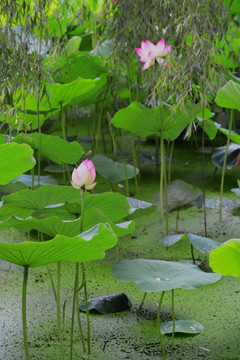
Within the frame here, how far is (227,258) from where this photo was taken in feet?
4.10

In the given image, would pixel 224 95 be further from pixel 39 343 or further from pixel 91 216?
pixel 39 343

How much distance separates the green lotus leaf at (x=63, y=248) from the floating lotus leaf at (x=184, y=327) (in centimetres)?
46

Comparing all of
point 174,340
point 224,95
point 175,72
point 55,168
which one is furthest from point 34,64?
point 55,168

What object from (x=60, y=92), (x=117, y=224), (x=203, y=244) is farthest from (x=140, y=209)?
(x=60, y=92)

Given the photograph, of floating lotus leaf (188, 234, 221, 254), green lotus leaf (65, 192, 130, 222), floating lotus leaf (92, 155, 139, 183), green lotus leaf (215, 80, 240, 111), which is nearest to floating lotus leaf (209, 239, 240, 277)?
green lotus leaf (65, 192, 130, 222)

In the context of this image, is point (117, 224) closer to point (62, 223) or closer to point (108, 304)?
point (62, 223)

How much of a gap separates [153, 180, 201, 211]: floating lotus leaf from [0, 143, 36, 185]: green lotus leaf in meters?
0.83

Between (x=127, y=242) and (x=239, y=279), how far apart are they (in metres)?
0.54

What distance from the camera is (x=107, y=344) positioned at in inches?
58.5

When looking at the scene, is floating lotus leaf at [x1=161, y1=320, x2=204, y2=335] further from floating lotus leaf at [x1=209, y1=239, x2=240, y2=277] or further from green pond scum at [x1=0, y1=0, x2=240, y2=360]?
floating lotus leaf at [x1=209, y1=239, x2=240, y2=277]

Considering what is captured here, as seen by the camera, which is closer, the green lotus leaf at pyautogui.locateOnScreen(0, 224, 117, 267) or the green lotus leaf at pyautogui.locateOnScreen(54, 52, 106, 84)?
the green lotus leaf at pyautogui.locateOnScreen(0, 224, 117, 267)

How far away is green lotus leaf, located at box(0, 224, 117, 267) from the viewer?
3.58ft

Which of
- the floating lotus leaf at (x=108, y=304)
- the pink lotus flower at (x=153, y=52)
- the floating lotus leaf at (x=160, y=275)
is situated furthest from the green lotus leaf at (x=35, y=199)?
the pink lotus flower at (x=153, y=52)

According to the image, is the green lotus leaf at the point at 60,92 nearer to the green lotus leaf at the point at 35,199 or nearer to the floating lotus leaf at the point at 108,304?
the green lotus leaf at the point at 35,199
